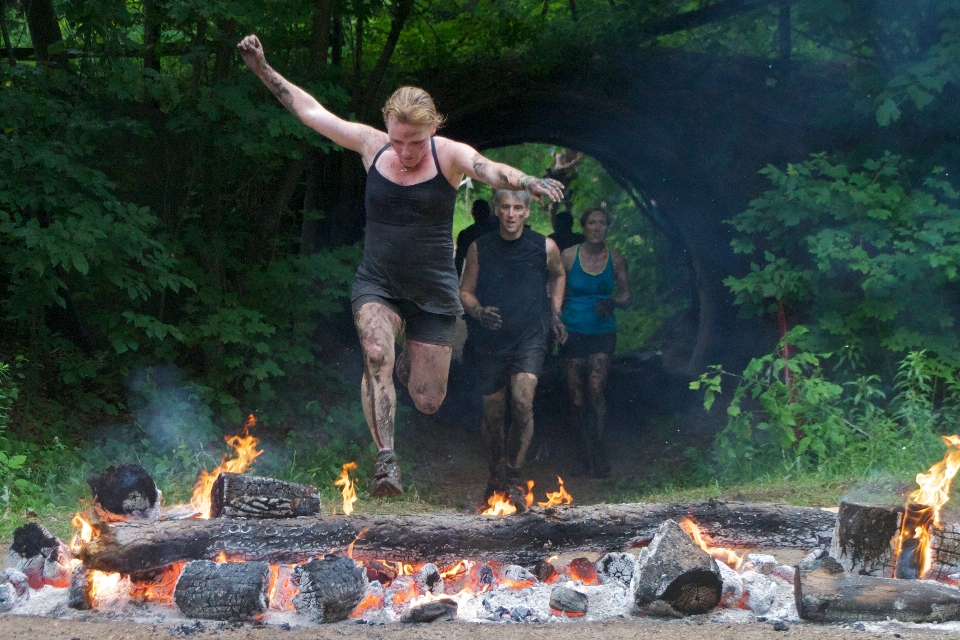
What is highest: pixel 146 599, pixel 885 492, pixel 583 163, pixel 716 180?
pixel 583 163

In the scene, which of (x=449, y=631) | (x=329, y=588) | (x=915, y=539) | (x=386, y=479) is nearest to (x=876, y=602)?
(x=915, y=539)

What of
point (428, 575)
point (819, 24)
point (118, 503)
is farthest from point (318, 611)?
point (819, 24)

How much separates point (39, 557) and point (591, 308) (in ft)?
18.0

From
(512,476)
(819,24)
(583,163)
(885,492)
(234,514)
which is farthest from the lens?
(583,163)

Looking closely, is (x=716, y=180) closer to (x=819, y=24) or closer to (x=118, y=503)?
(x=819, y=24)

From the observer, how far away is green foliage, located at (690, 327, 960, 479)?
26.1ft

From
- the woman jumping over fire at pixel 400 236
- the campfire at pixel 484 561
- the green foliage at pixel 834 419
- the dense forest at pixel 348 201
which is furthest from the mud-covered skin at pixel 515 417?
the campfire at pixel 484 561

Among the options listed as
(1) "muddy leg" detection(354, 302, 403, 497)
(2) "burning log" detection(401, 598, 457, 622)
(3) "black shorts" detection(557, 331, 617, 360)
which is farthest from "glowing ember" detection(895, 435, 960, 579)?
(3) "black shorts" detection(557, 331, 617, 360)

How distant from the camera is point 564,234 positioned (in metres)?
11.2

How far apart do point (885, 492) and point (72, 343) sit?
6.59m

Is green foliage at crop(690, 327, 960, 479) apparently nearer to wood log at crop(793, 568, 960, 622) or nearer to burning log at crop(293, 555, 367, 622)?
wood log at crop(793, 568, 960, 622)

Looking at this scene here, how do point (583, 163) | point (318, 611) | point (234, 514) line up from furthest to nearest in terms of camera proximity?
1. point (583, 163)
2. point (234, 514)
3. point (318, 611)

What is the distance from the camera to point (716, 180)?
1046 cm

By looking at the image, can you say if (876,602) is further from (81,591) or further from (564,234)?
(564,234)
